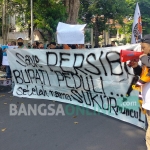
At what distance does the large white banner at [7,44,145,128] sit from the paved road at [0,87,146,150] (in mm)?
335

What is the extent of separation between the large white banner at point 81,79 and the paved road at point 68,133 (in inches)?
13.2

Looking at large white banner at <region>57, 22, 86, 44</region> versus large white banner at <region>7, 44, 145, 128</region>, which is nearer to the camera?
large white banner at <region>7, 44, 145, 128</region>

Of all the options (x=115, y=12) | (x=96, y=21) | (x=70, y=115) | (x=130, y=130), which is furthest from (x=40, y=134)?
(x=96, y=21)

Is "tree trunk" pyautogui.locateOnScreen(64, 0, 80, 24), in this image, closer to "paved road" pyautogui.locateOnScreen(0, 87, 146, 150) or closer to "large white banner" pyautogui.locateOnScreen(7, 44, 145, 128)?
"large white banner" pyautogui.locateOnScreen(7, 44, 145, 128)

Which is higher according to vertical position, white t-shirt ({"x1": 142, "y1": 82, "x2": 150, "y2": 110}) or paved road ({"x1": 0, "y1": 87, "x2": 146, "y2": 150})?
white t-shirt ({"x1": 142, "y1": 82, "x2": 150, "y2": 110})

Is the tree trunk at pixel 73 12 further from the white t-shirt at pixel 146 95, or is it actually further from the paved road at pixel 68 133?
the white t-shirt at pixel 146 95

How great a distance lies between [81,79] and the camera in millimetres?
5574

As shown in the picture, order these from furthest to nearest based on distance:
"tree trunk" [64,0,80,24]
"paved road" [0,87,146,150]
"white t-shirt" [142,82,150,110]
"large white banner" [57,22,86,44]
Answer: "tree trunk" [64,0,80,24], "large white banner" [57,22,86,44], "paved road" [0,87,146,150], "white t-shirt" [142,82,150,110]

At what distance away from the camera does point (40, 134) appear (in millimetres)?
4191

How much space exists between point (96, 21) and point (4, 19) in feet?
44.1

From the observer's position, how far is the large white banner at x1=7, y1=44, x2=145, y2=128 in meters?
4.64

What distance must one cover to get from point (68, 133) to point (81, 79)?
1620 millimetres

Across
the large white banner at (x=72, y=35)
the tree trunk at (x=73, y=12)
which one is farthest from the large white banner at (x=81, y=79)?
the tree trunk at (x=73, y=12)

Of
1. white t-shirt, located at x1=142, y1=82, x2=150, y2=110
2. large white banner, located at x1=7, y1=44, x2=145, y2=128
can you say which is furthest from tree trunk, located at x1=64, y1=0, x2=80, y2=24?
white t-shirt, located at x1=142, y1=82, x2=150, y2=110
